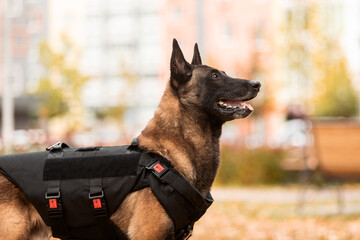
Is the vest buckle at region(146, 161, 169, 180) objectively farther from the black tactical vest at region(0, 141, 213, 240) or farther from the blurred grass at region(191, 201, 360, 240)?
the blurred grass at region(191, 201, 360, 240)

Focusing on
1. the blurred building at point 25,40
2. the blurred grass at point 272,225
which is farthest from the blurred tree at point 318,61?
the blurred building at point 25,40

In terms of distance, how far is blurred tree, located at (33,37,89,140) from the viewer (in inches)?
1750

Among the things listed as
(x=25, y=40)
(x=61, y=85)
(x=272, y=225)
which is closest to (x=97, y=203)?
(x=272, y=225)

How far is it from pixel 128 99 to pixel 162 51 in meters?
11.4

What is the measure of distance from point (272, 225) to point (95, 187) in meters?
5.01

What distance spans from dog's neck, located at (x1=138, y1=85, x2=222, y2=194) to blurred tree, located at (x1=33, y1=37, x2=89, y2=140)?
40.5 m

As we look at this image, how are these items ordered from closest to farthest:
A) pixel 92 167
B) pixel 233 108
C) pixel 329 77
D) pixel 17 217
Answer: pixel 17 217 → pixel 92 167 → pixel 233 108 → pixel 329 77

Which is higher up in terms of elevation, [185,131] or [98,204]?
[185,131]

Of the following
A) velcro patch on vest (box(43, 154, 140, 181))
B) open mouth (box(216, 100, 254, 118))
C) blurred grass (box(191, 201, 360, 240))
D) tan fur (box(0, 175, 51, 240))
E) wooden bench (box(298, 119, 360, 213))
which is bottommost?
blurred grass (box(191, 201, 360, 240))

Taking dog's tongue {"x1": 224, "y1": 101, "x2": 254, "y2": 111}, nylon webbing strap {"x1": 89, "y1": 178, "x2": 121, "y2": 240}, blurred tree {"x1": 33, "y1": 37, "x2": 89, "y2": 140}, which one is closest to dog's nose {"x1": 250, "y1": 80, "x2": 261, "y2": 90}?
dog's tongue {"x1": 224, "y1": 101, "x2": 254, "y2": 111}

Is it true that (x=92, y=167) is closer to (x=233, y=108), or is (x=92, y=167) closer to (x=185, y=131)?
(x=185, y=131)

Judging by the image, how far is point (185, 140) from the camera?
399 centimetres

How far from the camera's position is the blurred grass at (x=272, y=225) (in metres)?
7.30

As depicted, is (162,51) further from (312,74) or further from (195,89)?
(195,89)
